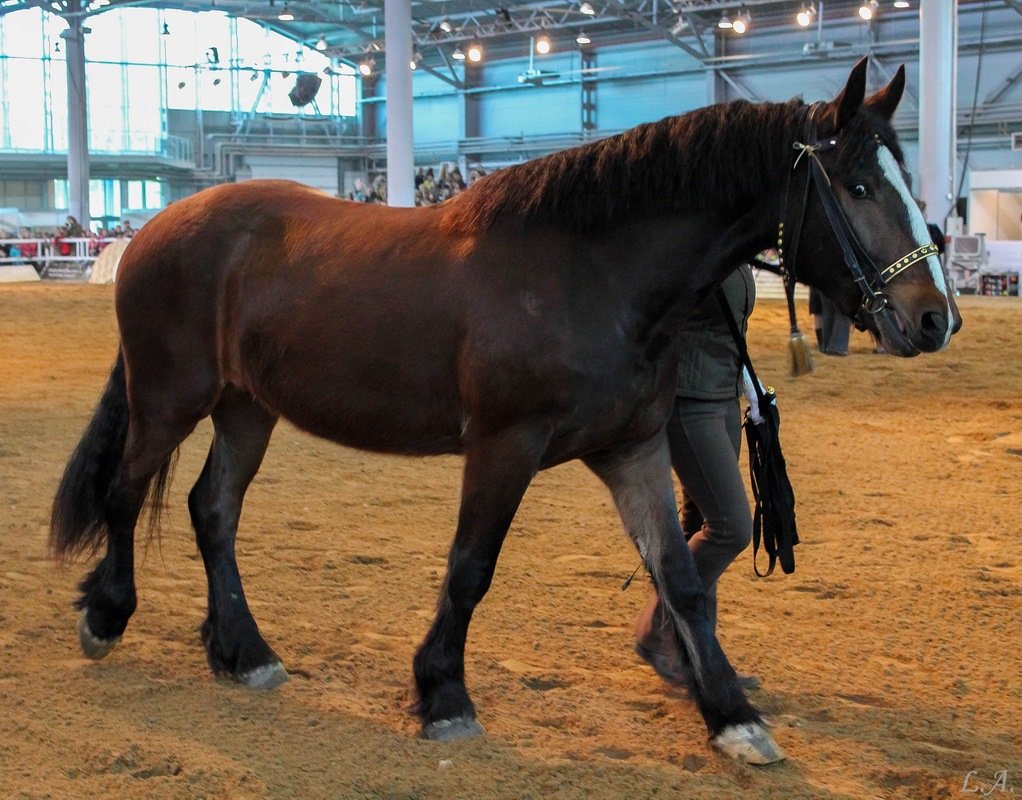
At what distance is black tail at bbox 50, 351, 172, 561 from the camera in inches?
168

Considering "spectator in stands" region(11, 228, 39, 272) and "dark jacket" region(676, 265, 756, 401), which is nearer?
"dark jacket" region(676, 265, 756, 401)

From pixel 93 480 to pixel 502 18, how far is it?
32.0 m

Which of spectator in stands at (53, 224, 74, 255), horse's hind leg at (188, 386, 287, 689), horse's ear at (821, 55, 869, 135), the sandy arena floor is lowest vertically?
the sandy arena floor

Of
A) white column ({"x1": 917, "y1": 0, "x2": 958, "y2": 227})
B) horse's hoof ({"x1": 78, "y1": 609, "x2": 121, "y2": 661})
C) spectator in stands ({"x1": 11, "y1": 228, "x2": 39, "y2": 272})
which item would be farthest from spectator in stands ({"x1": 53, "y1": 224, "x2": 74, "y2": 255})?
horse's hoof ({"x1": 78, "y1": 609, "x2": 121, "y2": 661})

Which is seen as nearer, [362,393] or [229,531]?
[362,393]

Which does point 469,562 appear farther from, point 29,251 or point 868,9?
point 29,251

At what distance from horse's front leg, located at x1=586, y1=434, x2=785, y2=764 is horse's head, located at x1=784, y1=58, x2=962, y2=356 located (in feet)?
2.46

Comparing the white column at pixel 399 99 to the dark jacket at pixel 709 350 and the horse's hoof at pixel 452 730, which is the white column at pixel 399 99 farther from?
the horse's hoof at pixel 452 730

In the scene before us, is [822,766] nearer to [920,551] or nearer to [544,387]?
[544,387]

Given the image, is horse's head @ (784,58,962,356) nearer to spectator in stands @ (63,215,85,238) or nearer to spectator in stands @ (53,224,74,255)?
spectator in stands @ (53,224,74,255)

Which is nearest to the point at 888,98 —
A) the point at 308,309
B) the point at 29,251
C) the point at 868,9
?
the point at 308,309

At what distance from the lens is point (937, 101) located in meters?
18.8

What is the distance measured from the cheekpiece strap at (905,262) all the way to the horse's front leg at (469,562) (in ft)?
3.26

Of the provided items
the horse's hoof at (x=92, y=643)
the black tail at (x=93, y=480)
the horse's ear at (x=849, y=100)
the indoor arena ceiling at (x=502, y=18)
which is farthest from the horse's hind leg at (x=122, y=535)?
the indoor arena ceiling at (x=502, y=18)
